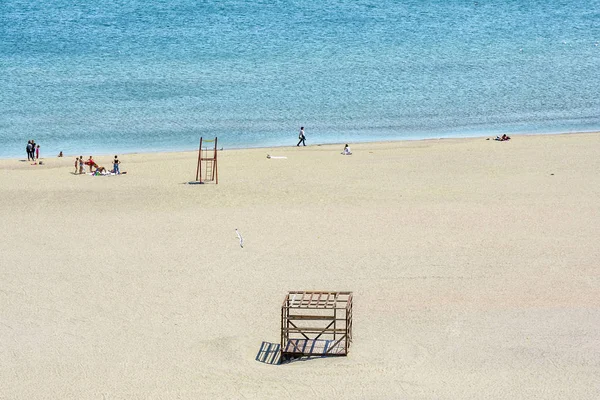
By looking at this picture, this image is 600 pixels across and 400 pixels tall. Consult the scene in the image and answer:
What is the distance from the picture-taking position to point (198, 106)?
167ft

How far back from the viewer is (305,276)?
2520 centimetres

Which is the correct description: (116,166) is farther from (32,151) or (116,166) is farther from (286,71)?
(286,71)

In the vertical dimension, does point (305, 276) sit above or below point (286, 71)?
below

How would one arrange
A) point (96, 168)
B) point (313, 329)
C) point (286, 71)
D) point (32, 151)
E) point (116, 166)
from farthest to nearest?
point (286, 71) < point (32, 151) < point (96, 168) < point (116, 166) < point (313, 329)

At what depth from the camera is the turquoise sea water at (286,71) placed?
1868 inches

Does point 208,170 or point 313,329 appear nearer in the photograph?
point 313,329

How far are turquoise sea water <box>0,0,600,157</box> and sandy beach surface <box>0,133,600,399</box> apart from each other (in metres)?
9.08

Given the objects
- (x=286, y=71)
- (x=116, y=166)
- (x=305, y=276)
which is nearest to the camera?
(x=305, y=276)

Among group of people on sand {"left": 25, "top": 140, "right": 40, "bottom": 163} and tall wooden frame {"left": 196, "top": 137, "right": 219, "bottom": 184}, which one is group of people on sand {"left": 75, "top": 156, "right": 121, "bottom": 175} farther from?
group of people on sand {"left": 25, "top": 140, "right": 40, "bottom": 163}

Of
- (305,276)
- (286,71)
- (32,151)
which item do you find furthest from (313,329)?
(286,71)

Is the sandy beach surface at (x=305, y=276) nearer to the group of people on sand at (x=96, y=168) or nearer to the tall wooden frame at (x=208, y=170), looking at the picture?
the tall wooden frame at (x=208, y=170)

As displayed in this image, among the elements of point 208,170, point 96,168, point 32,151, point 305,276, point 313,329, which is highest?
point 32,151

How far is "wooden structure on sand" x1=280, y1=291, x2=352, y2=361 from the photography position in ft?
68.3

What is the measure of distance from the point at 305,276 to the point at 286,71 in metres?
35.4
